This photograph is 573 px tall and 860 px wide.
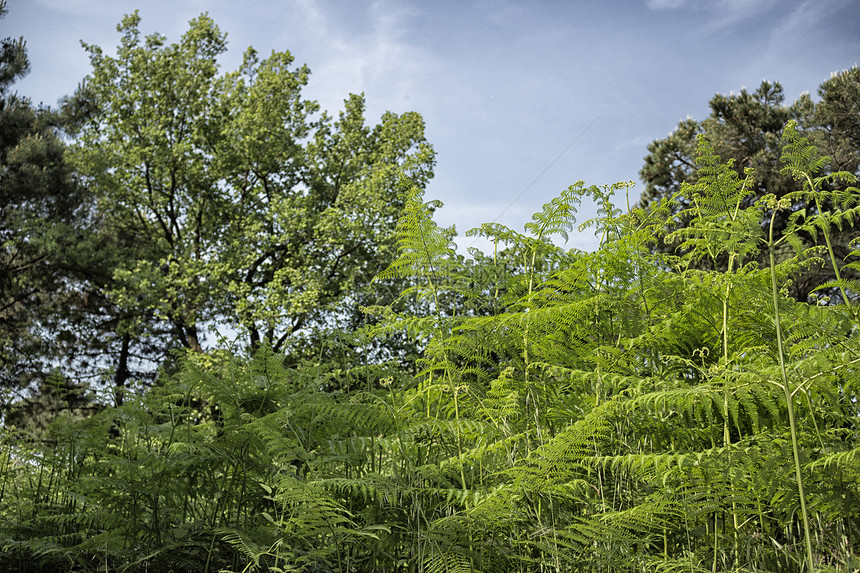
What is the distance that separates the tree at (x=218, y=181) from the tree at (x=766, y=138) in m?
5.47

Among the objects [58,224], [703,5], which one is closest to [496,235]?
[703,5]

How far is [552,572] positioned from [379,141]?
575 inches

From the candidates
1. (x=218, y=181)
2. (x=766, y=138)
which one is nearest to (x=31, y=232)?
(x=218, y=181)

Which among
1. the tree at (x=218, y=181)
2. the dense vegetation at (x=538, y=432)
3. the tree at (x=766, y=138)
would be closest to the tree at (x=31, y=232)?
the tree at (x=218, y=181)

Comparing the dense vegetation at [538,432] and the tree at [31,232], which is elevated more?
the tree at [31,232]

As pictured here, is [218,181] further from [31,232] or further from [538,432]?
[538,432]

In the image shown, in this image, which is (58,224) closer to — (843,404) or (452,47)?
(452,47)

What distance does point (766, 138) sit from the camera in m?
11.6

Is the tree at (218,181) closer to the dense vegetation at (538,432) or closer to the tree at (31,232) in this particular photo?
the tree at (31,232)

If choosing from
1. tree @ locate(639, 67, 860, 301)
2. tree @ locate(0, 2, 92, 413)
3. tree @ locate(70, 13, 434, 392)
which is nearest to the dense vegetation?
tree @ locate(639, 67, 860, 301)

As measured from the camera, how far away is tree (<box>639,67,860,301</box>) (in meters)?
10.1

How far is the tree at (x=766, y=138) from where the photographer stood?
33.2ft

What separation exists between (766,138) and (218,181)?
39.8ft

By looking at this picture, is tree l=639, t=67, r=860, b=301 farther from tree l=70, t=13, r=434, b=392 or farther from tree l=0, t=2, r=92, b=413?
tree l=0, t=2, r=92, b=413
